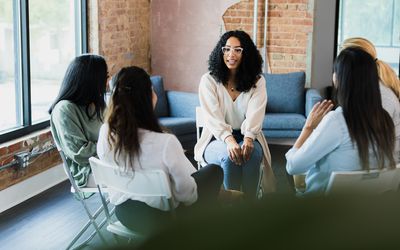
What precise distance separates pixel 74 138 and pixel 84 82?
0.35 m

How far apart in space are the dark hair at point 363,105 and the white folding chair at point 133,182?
88 centimetres

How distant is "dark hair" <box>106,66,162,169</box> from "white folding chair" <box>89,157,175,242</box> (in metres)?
0.09

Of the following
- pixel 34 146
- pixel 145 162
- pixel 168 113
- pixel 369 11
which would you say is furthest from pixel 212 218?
pixel 369 11

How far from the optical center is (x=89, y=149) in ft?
12.3

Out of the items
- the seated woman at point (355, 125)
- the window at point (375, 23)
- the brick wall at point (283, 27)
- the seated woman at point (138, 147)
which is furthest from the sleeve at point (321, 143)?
the window at point (375, 23)

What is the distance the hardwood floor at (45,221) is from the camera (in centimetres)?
426

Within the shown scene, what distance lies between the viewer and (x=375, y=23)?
837 centimetres

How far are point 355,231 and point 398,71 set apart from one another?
8622 mm

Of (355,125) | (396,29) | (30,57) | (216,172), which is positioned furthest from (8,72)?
(396,29)

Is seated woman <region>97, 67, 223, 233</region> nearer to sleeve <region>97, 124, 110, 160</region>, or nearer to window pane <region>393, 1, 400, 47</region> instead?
sleeve <region>97, 124, 110, 160</region>

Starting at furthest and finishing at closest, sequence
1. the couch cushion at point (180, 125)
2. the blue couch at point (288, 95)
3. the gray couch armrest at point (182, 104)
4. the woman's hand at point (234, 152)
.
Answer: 1. the blue couch at point (288, 95)
2. the gray couch armrest at point (182, 104)
3. the couch cushion at point (180, 125)
4. the woman's hand at point (234, 152)

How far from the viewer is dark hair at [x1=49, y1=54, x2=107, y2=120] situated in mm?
3865

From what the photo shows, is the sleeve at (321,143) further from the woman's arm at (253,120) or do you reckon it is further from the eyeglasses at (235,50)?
the eyeglasses at (235,50)

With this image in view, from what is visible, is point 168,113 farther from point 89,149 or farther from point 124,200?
point 124,200
